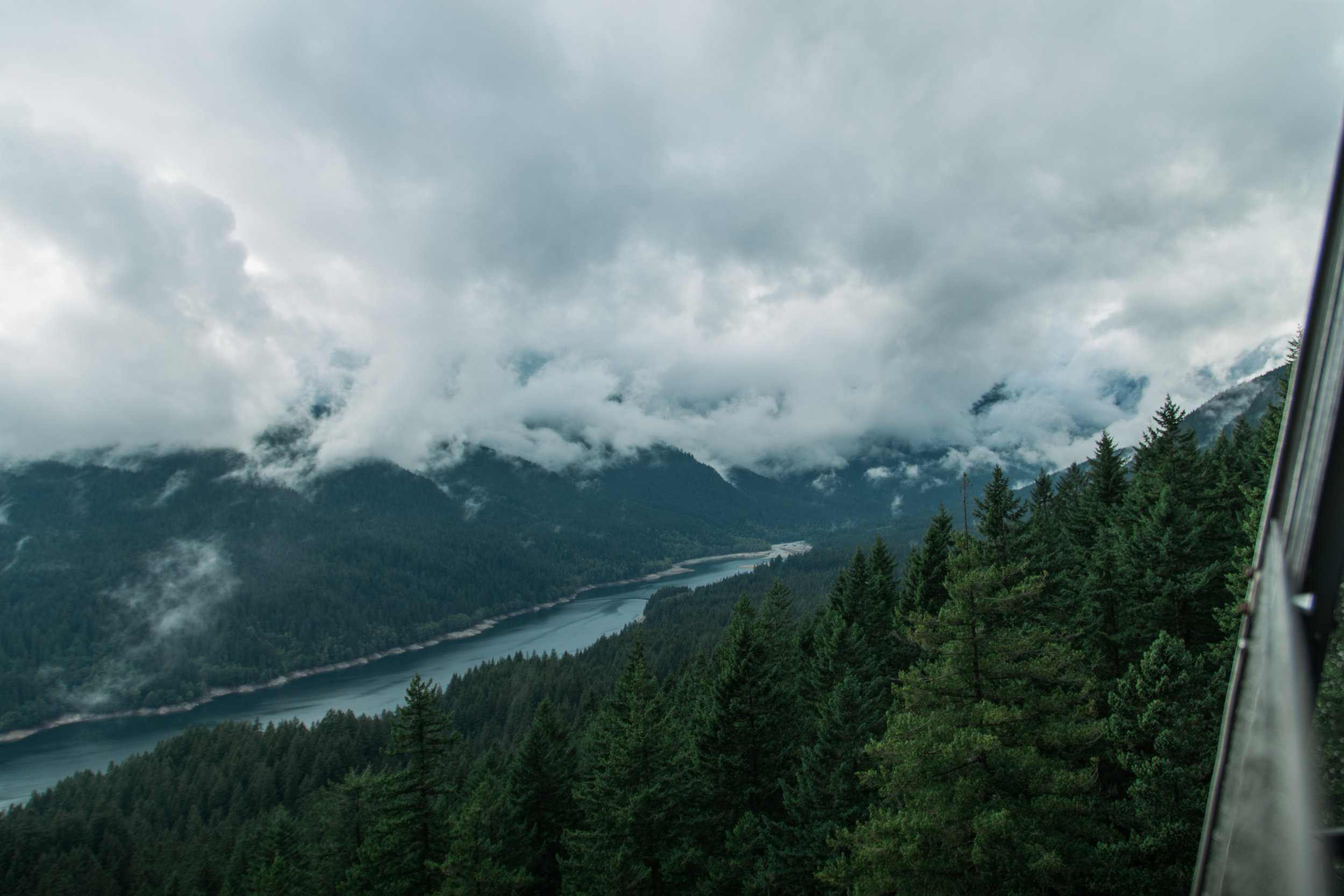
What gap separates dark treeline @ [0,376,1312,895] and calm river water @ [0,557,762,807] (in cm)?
7778

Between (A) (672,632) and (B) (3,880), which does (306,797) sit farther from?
(A) (672,632)

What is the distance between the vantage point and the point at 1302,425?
6.26ft

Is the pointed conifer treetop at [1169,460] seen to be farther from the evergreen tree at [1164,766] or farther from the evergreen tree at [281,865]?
the evergreen tree at [281,865]

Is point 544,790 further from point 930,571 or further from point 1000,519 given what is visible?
point 1000,519

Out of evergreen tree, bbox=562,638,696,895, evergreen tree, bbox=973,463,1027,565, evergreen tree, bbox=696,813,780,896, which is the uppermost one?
evergreen tree, bbox=973,463,1027,565

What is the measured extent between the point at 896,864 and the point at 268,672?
596 feet

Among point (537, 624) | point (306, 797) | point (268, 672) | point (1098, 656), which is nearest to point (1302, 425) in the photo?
point (1098, 656)

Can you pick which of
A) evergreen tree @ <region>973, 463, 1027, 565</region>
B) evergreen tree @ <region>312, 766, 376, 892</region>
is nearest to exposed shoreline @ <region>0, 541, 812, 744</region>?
evergreen tree @ <region>312, 766, 376, 892</region>

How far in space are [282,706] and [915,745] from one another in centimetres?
14913

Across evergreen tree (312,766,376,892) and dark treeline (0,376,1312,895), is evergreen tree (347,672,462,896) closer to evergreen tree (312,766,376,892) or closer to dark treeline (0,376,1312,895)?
dark treeline (0,376,1312,895)

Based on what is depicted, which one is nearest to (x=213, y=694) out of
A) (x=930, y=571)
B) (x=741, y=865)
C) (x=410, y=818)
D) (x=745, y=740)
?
(x=410, y=818)

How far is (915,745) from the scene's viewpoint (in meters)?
11.5

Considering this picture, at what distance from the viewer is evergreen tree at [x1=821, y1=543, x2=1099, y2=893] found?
10906 mm

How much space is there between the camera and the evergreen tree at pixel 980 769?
10.9 metres
